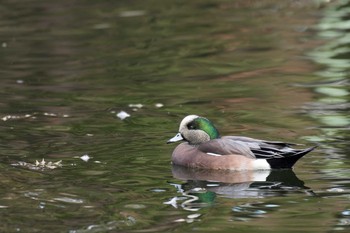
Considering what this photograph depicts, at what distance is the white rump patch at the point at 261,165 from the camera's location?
32.5 ft

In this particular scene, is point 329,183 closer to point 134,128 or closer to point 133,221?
point 133,221

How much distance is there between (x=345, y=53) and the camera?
50.8ft

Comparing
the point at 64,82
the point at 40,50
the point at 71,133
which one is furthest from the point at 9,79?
the point at 71,133

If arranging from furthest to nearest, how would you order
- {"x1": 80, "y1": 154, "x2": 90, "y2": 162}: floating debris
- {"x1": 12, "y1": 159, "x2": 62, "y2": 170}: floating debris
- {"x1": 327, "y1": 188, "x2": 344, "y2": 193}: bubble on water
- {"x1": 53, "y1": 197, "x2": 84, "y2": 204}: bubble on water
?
{"x1": 80, "y1": 154, "x2": 90, "y2": 162}: floating debris < {"x1": 12, "y1": 159, "x2": 62, "y2": 170}: floating debris < {"x1": 327, "y1": 188, "x2": 344, "y2": 193}: bubble on water < {"x1": 53, "y1": 197, "x2": 84, "y2": 204}: bubble on water

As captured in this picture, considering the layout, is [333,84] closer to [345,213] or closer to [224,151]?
[224,151]

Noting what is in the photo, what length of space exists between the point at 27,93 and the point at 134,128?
275 centimetres

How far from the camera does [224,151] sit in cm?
1010

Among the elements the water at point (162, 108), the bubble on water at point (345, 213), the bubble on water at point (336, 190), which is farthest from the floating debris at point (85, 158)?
the bubble on water at point (345, 213)

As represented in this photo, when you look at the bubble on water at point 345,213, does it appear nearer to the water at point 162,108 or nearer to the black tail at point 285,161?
the water at point 162,108

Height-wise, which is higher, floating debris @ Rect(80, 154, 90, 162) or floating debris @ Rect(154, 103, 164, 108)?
floating debris @ Rect(154, 103, 164, 108)

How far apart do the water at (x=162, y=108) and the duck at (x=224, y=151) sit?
135mm

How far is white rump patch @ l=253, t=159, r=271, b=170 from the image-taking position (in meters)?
9.90

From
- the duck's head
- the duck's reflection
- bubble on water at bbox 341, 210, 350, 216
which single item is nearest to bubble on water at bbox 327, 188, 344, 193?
the duck's reflection

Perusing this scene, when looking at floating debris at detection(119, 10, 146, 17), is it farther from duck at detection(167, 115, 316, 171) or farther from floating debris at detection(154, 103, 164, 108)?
duck at detection(167, 115, 316, 171)
